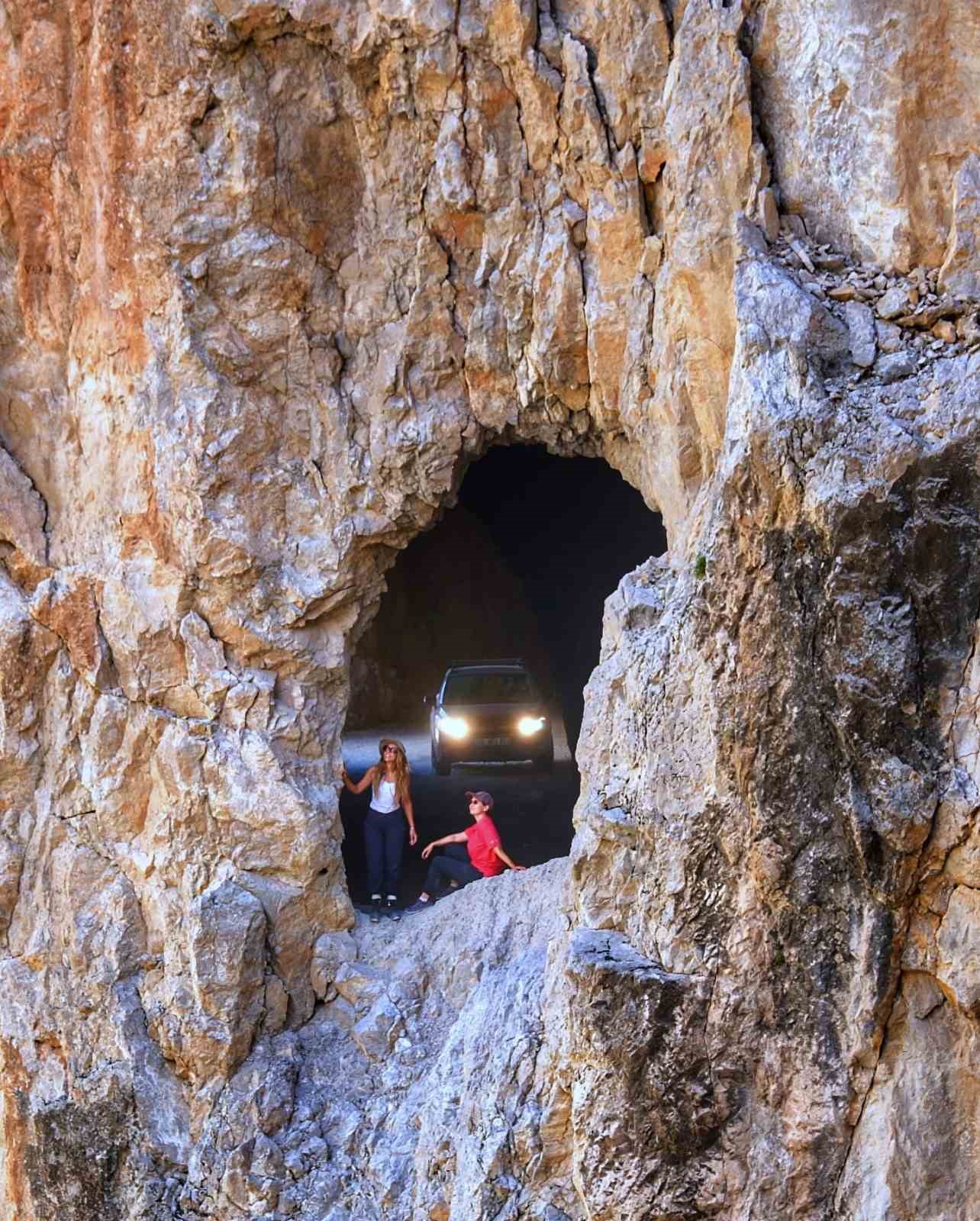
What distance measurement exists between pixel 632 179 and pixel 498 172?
1090 millimetres

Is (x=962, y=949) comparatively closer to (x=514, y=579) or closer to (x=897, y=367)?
(x=897, y=367)

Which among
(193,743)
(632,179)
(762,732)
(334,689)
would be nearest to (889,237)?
(632,179)

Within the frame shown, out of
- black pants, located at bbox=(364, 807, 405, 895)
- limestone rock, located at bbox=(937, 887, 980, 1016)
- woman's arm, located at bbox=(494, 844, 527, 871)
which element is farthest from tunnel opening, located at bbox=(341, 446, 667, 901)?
limestone rock, located at bbox=(937, 887, 980, 1016)

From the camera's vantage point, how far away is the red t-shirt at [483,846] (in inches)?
381

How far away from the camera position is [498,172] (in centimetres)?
863

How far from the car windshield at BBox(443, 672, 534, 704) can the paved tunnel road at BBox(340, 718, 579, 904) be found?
27.3 inches

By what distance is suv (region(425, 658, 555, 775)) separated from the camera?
12703 millimetres

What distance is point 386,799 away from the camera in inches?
396

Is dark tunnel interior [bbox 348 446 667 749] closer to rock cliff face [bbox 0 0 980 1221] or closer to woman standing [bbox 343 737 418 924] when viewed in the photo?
woman standing [bbox 343 737 418 924]

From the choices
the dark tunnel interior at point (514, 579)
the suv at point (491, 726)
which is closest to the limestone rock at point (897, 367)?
the suv at point (491, 726)

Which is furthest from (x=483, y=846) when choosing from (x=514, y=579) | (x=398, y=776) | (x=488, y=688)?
(x=514, y=579)

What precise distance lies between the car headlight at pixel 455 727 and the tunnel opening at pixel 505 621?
1.03 ft

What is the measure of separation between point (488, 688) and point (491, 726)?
61 cm

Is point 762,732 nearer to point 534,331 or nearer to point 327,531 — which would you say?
point 534,331
